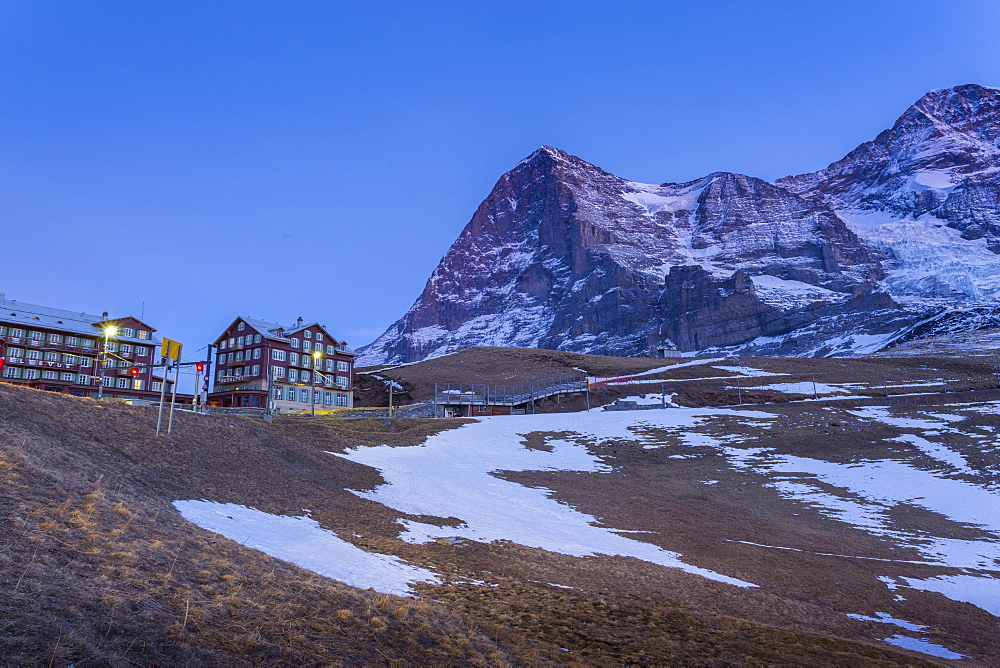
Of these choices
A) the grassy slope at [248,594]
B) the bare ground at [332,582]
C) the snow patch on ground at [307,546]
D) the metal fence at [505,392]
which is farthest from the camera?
the metal fence at [505,392]

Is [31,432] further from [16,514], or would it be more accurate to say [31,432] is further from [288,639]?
[288,639]

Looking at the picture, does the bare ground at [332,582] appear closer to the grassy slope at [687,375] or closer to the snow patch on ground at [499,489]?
the snow patch on ground at [499,489]

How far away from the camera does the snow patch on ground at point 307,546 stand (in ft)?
40.3

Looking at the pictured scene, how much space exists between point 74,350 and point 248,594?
8006cm

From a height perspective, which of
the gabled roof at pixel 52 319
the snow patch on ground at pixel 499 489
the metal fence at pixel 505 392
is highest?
the gabled roof at pixel 52 319

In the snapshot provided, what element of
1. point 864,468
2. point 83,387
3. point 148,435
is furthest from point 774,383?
point 83,387

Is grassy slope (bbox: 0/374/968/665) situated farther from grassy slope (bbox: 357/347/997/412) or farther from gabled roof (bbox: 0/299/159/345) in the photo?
gabled roof (bbox: 0/299/159/345)

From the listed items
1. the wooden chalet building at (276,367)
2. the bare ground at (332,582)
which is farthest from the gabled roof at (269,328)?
the bare ground at (332,582)

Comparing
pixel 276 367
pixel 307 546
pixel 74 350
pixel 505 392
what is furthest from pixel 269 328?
pixel 307 546

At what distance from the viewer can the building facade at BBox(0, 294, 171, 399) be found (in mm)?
68375

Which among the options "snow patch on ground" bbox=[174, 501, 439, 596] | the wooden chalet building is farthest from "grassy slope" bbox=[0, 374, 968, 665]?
the wooden chalet building

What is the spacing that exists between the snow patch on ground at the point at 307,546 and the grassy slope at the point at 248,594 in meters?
0.69

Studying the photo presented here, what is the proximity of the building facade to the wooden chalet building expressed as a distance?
975 centimetres

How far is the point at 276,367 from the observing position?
74.6 m
